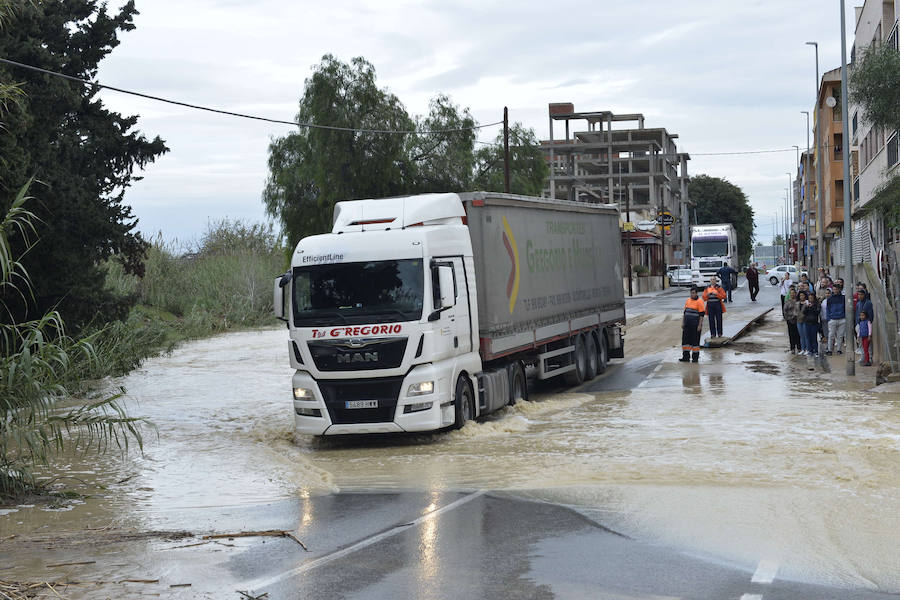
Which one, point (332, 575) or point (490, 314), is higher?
point (490, 314)

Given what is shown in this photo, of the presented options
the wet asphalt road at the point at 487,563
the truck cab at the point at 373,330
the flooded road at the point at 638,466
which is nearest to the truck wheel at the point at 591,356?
the flooded road at the point at 638,466

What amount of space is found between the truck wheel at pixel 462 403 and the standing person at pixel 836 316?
1130 cm

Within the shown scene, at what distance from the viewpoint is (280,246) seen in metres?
55.8

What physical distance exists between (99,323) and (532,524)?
1644 cm

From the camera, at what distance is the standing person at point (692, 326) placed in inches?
971

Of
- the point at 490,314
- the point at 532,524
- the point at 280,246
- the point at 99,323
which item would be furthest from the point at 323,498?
the point at 280,246

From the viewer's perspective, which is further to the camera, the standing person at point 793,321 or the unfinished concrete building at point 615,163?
the unfinished concrete building at point 615,163

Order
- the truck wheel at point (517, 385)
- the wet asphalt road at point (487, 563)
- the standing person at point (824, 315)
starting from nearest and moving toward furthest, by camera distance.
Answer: the wet asphalt road at point (487, 563) → the truck wheel at point (517, 385) → the standing person at point (824, 315)

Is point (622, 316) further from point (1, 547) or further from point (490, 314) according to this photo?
point (1, 547)

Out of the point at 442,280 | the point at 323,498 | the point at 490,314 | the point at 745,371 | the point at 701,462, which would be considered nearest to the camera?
the point at 323,498

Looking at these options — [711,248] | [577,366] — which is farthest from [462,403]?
[711,248]

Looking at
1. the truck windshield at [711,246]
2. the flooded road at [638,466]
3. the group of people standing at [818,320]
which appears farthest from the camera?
the truck windshield at [711,246]

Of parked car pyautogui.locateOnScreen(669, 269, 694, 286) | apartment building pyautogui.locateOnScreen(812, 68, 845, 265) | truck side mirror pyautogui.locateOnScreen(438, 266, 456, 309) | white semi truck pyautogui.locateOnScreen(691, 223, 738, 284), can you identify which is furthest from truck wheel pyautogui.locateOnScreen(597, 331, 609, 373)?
apartment building pyautogui.locateOnScreen(812, 68, 845, 265)

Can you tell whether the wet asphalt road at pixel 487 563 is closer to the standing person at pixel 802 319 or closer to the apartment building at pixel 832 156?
the standing person at pixel 802 319
